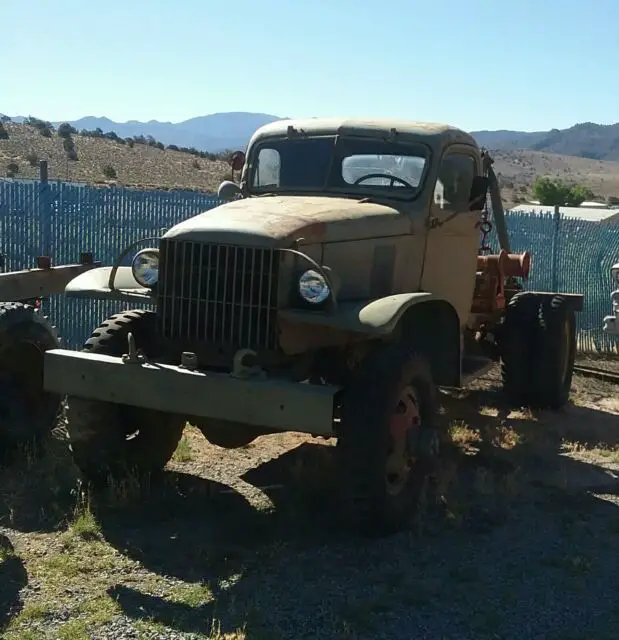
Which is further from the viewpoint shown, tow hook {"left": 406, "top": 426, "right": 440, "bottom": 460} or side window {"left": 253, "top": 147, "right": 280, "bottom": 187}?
side window {"left": 253, "top": 147, "right": 280, "bottom": 187}

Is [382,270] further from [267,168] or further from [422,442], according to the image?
[267,168]

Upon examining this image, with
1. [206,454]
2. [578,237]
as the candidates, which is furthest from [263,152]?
[578,237]

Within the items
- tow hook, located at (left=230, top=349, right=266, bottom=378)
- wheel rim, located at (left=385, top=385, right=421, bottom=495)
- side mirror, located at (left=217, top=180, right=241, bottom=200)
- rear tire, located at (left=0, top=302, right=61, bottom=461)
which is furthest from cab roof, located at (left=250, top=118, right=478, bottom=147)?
tow hook, located at (left=230, top=349, right=266, bottom=378)

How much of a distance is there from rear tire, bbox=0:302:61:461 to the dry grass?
2322 cm

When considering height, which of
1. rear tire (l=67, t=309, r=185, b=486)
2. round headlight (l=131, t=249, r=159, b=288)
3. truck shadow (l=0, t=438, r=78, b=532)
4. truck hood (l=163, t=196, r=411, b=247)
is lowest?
truck shadow (l=0, t=438, r=78, b=532)

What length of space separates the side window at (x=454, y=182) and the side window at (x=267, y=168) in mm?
1120

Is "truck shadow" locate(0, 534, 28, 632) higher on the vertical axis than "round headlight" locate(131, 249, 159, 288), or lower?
lower

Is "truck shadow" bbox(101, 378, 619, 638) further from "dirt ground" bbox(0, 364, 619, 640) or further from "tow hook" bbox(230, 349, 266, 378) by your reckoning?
"tow hook" bbox(230, 349, 266, 378)

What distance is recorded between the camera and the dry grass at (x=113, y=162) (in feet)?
102

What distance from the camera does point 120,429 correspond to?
18.5ft

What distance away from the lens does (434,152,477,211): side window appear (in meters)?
6.48

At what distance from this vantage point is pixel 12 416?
6.23 meters

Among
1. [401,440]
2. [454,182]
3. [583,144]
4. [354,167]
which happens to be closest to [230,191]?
[354,167]

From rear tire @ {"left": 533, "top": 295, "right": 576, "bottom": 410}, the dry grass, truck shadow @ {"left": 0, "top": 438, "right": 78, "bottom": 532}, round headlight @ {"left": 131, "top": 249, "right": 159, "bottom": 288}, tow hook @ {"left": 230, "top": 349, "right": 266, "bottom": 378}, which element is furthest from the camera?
the dry grass
